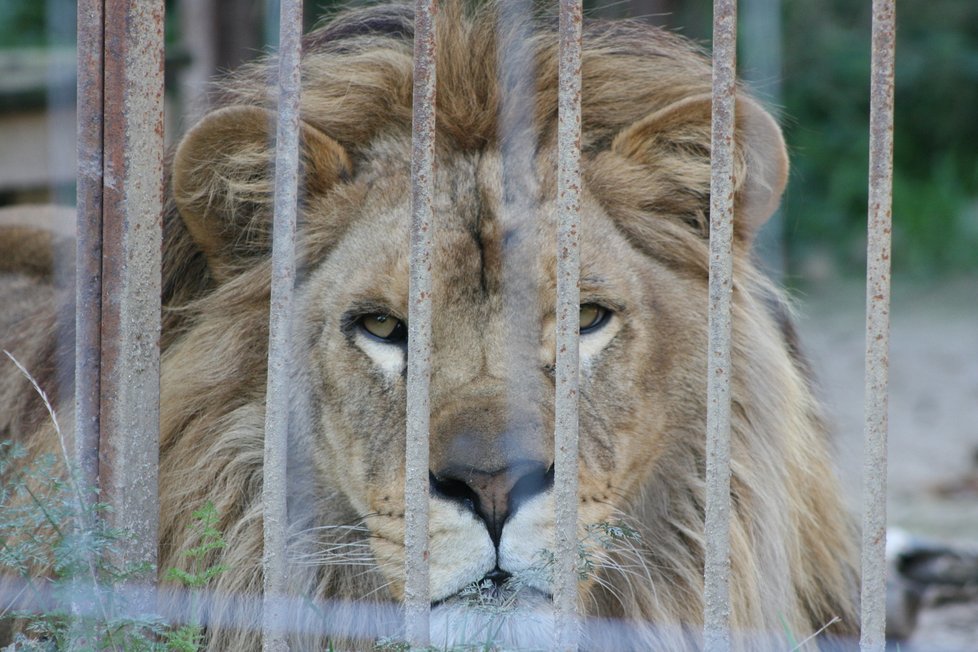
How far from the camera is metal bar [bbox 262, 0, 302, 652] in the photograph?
83.3 inches

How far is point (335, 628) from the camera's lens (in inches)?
102

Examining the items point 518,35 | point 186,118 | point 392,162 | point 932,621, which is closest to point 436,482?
point 392,162

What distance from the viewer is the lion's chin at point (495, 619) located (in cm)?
216

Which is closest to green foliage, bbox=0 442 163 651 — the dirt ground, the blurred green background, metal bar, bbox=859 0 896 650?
metal bar, bbox=859 0 896 650

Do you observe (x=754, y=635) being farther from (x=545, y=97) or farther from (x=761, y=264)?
(x=545, y=97)

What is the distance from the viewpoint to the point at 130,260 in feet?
7.36

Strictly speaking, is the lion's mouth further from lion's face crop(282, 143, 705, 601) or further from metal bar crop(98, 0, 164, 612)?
metal bar crop(98, 0, 164, 612)

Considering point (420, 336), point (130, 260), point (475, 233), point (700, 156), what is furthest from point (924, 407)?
point (130, 260)

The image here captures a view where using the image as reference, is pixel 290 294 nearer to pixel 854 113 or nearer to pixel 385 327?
pixel 385 327

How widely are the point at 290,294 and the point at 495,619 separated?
644 mm

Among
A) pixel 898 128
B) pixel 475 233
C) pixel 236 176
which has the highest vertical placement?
pixel 898 128

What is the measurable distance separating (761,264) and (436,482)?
1131 millimetres

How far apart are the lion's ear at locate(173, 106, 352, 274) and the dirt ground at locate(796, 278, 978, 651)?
55.5 inches

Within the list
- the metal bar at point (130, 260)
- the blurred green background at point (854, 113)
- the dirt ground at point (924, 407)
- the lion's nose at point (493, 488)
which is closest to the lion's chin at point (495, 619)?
the lion's nose at point (493, 488)
